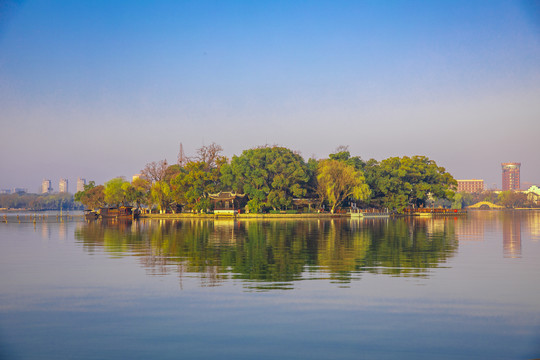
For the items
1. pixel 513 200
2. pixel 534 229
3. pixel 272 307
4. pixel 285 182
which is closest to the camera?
pixel 272 307

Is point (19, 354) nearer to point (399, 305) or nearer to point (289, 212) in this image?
point (399, 305)

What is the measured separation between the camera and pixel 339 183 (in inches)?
2926

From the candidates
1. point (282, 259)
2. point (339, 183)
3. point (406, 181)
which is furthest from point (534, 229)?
point (406, 181)

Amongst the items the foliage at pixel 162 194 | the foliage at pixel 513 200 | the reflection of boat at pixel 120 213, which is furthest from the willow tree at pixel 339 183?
the foliage at pixel 513 200

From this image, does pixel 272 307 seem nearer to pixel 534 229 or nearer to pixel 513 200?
pixel 534 229

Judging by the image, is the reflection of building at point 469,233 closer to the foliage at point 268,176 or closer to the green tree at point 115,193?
the foliage at point 268,176

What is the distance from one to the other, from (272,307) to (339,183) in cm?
6434

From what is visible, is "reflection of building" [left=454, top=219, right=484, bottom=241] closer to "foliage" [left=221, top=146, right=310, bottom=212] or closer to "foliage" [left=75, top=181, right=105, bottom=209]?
"foliage" [left=221, top=146, right=310, bottom=212]

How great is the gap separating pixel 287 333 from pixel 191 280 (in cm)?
613

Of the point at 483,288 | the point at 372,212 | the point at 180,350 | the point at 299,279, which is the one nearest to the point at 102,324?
the point at 180,350

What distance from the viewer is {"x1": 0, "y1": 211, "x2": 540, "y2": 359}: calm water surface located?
816cm

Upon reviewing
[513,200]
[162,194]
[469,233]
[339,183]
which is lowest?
[469,233]

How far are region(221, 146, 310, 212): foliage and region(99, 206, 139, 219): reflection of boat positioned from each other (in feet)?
51.2

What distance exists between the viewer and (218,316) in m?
10.2
